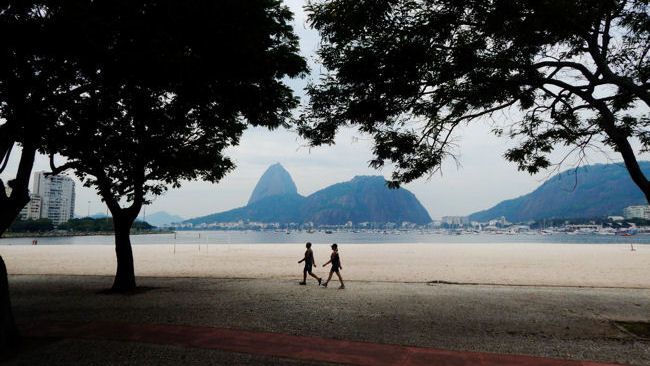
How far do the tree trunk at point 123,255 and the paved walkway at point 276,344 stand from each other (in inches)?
167

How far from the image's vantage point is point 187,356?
5504 mm

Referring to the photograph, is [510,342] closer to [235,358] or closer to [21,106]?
[235,358]

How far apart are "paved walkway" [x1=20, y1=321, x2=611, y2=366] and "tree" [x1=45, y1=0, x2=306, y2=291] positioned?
4984 mm

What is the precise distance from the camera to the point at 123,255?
38.6ft

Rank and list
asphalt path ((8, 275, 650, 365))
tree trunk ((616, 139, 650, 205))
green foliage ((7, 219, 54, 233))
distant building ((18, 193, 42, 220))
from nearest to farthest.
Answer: asphalt path ((8, 275, 650, 365)) < tree trunk ((616, 139, 650, 205)) < green foliage ((7, 219, 54, 233)) < distant building ((18, 193, 42, 220))

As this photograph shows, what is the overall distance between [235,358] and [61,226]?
611 ft

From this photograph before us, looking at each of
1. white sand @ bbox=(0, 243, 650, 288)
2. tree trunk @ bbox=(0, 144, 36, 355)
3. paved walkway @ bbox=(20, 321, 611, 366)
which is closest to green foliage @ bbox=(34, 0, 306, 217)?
tree trunk @ bbox=(0, 144, 36, 355)

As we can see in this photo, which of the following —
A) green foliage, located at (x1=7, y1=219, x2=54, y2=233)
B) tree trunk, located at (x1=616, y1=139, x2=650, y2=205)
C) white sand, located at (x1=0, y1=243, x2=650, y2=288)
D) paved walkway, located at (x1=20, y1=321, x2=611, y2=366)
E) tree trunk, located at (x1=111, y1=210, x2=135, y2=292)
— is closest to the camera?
paved walkway, located at (x1=20, y1=321, x2=611, y2=366)

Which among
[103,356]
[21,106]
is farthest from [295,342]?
[21,106]

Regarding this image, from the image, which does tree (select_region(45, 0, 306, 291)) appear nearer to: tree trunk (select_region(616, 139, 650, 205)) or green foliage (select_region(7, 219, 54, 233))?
tree trunk (select_region(616, 139, 650, 205))

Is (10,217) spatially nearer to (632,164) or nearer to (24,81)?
(24,81)

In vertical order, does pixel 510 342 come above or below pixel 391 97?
below

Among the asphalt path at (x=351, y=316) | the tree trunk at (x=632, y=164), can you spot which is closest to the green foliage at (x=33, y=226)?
the asphalt path at (x=351, y=316)

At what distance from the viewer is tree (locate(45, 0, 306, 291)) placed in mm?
6148
